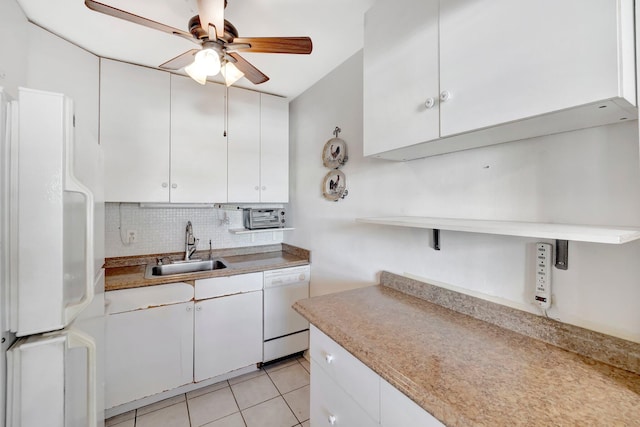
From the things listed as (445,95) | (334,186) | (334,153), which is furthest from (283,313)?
(445,95)

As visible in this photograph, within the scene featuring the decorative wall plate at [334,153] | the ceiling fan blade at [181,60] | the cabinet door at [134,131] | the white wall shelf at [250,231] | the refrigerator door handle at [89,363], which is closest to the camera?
the refrigerator door handle at [89,363]

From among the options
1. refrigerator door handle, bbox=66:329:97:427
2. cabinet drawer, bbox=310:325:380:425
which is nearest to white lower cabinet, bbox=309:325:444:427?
cabinet drawer, bbox=310:325:380:425

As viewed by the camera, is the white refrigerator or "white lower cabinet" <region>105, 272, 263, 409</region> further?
"white lower cabinet" <region>105, 272, 263, 409</region>

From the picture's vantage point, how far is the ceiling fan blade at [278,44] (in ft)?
4.03

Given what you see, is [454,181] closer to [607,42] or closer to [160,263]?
[607,42]

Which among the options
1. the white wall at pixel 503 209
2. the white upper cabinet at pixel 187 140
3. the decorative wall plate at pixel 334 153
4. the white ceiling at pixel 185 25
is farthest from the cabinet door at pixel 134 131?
the white wall at pixel 503 209

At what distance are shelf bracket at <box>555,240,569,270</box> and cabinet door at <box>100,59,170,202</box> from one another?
233 centimetres

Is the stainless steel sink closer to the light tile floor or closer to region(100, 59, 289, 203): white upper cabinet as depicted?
region(100, 59, 289, 203): white upper cabinet

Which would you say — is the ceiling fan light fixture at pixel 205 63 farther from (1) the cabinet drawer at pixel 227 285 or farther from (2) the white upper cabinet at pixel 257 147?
(1) the cabinet drawer at pixel 227 285

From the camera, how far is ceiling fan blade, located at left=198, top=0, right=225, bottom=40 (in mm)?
1033

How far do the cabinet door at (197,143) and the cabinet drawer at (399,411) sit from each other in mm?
1904

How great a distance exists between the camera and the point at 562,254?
36.9 inches

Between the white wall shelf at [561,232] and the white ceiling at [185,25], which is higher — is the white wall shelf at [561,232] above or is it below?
below

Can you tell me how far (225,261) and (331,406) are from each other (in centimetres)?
153
